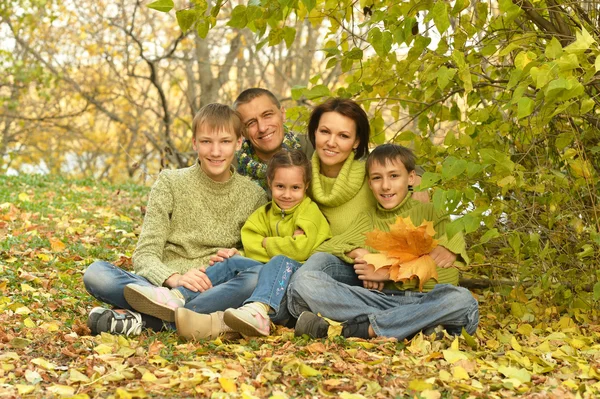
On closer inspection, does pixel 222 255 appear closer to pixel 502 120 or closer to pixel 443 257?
pixel 443 257

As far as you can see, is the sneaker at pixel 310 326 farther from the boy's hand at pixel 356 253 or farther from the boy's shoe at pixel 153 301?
the boy's shoe at pixel 153 301

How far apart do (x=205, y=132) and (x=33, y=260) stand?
161 cm

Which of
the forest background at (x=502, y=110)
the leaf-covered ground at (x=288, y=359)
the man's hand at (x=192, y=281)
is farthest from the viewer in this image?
the man's hand at (x=192, y=281)

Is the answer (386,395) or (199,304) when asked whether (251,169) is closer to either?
(199,304)

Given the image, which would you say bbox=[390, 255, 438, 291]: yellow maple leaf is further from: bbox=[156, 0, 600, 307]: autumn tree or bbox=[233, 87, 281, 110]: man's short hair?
Answer: bbox=[233, 87, 281, 110]: man's short hair

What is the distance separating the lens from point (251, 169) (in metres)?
4.13

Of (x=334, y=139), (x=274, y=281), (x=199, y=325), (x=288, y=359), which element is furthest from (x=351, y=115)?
(x=288, y=359)

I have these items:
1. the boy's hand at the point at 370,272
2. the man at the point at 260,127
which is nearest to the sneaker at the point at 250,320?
the boy's hand at the point at 370,272

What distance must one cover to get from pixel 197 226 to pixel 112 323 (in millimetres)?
715

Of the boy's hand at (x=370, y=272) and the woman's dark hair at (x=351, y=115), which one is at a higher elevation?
the woman's dark hair at (x=351, y=115)

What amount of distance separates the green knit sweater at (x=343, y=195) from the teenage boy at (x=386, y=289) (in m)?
0.06

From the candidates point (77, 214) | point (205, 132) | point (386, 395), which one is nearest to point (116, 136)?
point (77, 214)

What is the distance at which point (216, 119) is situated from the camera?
361 cm

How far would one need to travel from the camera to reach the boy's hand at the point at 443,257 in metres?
3.37
